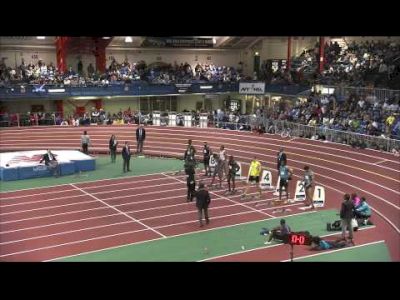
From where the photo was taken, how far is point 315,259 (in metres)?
12.2

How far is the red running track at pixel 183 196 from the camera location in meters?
15.0

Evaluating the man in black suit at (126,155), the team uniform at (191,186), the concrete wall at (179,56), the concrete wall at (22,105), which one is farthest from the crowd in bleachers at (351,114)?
the concrete wall at (22,105)

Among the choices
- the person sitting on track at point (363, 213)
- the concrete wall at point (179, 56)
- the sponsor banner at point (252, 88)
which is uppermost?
the concrete wall at point (179, 56)

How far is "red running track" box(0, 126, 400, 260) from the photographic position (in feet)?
49.1

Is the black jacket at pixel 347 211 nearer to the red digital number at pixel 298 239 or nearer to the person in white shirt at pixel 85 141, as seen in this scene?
the red digital number at pixel 298 239

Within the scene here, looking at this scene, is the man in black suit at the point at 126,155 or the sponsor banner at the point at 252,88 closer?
the man in black suit at the point at 126,155

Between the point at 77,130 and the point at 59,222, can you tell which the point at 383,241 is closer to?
the point at 59,222

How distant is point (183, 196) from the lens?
60.8 ft

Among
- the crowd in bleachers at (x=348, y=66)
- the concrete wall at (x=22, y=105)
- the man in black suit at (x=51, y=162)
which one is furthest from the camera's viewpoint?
the concrete wall at (x=22, y=105)

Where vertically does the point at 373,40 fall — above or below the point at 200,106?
above

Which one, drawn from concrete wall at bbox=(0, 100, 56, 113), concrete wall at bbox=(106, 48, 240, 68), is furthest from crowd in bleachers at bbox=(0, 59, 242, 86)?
concrete wall at bbox=(0, 100, 56, 113)
